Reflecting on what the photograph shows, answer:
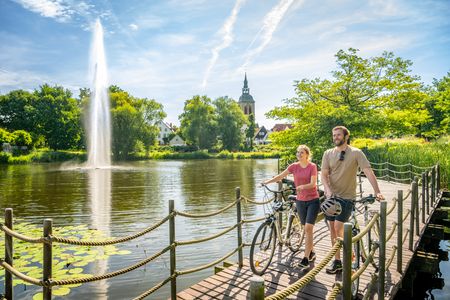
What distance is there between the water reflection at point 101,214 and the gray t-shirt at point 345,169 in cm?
488

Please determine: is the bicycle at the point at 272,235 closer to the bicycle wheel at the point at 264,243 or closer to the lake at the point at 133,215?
the bicycle wheel at the point at 264,243

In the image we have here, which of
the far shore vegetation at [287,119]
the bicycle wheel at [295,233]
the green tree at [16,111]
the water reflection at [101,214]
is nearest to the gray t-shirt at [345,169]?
the bicycle wheel at [295,233]

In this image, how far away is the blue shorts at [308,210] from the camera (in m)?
5.44

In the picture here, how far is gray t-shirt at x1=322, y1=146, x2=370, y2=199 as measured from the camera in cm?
493

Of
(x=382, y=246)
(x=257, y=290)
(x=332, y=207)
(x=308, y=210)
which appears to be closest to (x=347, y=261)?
(x=257, y=290)

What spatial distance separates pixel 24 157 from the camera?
50500 mm

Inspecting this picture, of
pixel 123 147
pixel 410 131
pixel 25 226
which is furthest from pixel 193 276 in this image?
pixel 123 147

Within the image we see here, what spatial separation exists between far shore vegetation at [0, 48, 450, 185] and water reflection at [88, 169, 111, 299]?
1170 cm

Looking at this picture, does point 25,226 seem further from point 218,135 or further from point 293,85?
point 218,135

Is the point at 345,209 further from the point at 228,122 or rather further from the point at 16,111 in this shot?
the point at 16,111

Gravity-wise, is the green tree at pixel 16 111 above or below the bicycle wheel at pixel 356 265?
above

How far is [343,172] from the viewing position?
4980 millimetres

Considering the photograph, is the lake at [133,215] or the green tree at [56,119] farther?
the green tree at [56,119]

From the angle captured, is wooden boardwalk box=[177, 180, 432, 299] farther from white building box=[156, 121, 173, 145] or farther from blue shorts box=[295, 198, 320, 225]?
white building box=[156, 121, 173, 145]
